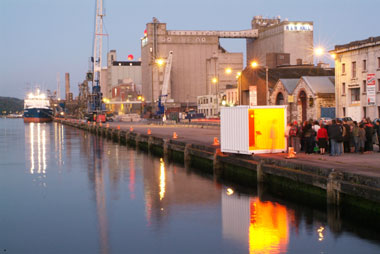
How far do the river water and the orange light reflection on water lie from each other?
0.10 feet

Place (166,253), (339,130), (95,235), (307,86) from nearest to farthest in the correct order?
(166,253)
(95,235)
(339,130)
(307,86)

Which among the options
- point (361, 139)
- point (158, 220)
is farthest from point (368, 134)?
point (158, 220)

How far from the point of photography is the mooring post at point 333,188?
20.7m

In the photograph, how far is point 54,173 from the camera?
38625 mm

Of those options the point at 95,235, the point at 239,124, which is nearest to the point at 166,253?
the point at 95,235

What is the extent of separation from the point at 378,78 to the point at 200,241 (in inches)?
1883

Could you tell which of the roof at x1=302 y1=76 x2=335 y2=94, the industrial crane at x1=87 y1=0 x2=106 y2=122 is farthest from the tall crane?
the roof at x1=302 y1=76 x2=335 y2=94

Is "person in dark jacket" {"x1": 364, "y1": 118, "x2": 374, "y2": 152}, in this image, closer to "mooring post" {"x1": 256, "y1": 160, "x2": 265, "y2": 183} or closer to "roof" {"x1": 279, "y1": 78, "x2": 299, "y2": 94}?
"mooring post" {"x1": 256, "y1": 160, "x2": 265, "y2": 183}

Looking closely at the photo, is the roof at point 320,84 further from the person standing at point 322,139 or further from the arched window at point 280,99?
the person standing at point 322,139

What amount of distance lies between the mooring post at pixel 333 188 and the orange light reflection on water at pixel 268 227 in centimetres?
185

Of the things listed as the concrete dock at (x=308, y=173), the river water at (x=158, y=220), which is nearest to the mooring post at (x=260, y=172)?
the concrete dock at (x=308, y=173)

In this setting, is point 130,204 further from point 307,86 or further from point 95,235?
point 307,86

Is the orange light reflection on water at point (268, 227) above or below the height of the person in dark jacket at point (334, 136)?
below

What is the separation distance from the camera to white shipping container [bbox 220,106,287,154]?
29594 millimetres
